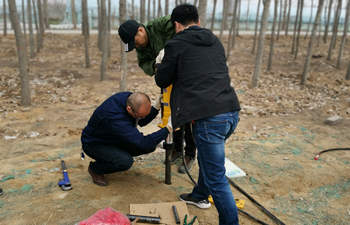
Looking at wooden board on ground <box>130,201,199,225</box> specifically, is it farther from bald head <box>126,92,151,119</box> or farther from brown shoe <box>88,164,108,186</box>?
bald head <box>126,92,151,119</box>

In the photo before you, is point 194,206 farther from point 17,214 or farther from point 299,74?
point 299,74

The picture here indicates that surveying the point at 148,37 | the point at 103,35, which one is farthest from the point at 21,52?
the point at 148,37

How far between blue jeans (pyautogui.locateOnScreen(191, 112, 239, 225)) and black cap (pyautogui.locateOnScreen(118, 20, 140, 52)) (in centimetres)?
122

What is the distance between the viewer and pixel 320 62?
12.2 m

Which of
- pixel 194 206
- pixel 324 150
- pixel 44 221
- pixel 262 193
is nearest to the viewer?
pixel 44 221

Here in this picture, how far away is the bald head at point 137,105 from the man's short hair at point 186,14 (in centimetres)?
82

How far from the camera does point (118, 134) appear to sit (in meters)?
2.70

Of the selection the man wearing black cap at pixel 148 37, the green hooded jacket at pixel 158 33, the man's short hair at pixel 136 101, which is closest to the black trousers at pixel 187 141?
the man wearing black cap at pixel 148 37

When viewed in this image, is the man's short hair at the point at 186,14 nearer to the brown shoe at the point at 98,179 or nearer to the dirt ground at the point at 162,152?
the dirt ground at the point at 162,152

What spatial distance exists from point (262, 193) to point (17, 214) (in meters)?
2.51

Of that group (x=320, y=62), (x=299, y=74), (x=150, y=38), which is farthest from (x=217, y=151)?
(x=320, y=62)

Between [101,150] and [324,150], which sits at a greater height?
[101,150]

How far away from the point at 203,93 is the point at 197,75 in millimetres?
141

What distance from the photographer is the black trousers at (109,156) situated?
9.45 ft
